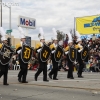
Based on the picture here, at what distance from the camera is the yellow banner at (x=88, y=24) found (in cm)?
2867

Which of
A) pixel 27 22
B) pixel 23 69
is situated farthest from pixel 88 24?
pixel 23 69

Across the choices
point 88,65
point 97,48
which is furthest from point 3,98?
point 97,48

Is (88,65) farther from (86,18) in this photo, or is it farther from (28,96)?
(28,96)

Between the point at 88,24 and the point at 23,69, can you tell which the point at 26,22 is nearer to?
the point at 88,24

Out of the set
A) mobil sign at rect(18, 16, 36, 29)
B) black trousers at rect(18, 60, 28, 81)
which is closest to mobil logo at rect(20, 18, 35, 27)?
mobil sign at rect(18, 16, 36, 29)

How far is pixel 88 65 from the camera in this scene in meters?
20.9

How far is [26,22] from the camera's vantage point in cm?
3397

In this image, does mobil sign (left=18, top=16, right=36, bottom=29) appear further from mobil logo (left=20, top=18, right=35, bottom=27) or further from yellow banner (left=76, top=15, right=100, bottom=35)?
yellow banner (left=76, top=15, right=100, bottom=35)

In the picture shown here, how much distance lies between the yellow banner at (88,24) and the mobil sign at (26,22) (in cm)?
661

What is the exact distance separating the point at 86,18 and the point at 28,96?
74.3ft

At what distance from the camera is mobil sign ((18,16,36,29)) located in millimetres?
32969

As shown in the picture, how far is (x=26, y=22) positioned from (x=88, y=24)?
833cm

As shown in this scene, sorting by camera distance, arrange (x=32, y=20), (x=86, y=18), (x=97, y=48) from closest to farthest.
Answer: (x=97, y=48) → (x=86, y=18) → (x=32, y=20)

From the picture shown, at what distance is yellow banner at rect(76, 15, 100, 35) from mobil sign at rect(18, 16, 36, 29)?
21.7 ft
